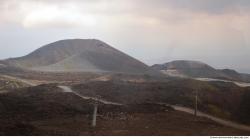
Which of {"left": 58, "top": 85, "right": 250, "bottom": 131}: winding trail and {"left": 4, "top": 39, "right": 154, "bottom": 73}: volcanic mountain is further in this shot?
{"left": 4, "top": 39, "right": 154, "bottom": 73}: volcanic mountain

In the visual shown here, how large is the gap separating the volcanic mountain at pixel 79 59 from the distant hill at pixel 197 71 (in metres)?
0.66

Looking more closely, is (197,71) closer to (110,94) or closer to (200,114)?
(200,114)

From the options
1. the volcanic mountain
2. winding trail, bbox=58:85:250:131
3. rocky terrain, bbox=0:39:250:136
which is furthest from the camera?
the volcanic mountain

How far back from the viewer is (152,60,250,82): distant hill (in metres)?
15.7

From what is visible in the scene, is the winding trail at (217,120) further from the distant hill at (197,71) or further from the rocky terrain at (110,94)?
the distant hill at (197,71)

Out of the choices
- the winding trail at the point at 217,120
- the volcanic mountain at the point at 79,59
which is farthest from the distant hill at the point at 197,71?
the winding trail at the point at 217,120

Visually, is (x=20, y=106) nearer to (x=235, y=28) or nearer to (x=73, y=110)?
(x=73, y=110)

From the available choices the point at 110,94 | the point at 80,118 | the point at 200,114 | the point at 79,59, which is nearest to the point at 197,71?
the point at 200,114

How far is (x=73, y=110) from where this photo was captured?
1494 centimetres

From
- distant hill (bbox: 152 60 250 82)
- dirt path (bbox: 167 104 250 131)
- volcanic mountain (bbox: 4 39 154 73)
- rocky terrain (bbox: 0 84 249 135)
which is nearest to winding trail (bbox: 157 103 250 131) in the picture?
dirt path (bbox: 167 104 250 131)

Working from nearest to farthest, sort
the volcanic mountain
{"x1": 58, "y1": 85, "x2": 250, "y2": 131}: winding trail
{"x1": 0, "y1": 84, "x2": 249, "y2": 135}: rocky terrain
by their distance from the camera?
{"x1": 0, "y1": 84, "x2": 249, "y2": 135}: rocky terrain → {"x1": 58, "y1": 85, "x2": 250, "y2": 131}: winding trail → the volcanic mountain

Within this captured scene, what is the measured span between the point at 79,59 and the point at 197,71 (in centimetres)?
426

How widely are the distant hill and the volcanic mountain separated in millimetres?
663

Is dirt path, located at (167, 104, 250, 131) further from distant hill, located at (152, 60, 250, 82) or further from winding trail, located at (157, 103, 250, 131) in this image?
distant hill, located at (152, 60, 250, 82)
